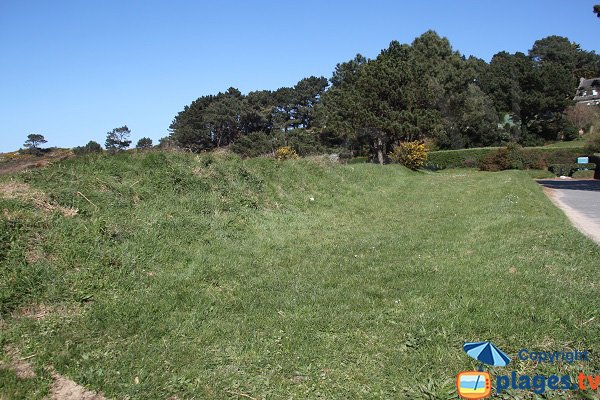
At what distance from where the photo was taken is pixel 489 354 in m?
2.61

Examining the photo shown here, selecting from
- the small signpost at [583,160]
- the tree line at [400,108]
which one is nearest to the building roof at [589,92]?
the tree line at [400,108]

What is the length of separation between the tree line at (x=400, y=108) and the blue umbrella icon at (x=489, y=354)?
31.8 metres

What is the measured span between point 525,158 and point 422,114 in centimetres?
1248

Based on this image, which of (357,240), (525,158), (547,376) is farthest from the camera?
(525,158)

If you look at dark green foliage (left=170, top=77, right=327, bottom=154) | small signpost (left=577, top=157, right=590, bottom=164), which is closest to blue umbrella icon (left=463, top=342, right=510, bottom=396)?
small signpost (left=577, top=157, right=590, bottom=164)

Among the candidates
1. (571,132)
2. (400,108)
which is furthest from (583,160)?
(571,132)

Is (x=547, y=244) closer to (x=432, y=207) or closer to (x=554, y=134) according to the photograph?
(x=432, y=207)

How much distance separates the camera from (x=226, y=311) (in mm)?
4574

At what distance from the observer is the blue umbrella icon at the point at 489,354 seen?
2482 millimetres

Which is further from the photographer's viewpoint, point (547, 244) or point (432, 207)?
point (432, 207)

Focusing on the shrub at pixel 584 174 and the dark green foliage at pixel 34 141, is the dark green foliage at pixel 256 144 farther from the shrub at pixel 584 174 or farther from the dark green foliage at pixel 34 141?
the dark green foliage at pixel 34 141

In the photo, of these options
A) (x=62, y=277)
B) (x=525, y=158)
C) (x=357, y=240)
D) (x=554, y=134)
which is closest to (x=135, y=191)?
(x=62, y=277)

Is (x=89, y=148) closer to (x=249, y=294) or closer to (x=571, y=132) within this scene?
→ (x=249, y=294)

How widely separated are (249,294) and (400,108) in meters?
32.2
